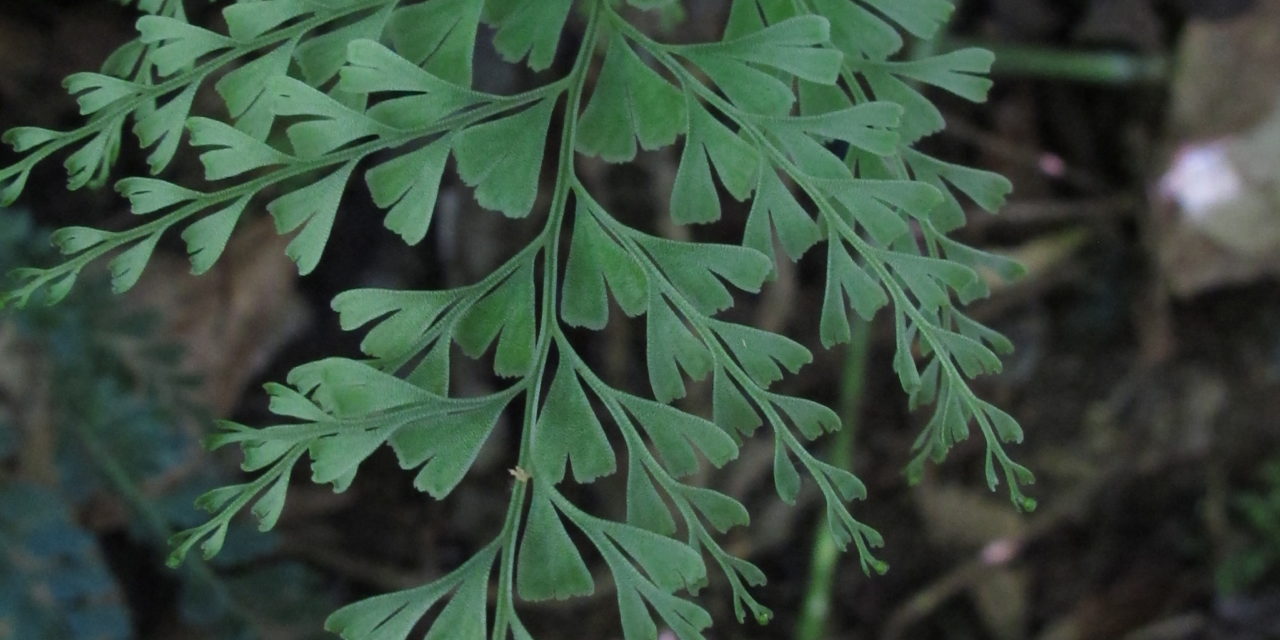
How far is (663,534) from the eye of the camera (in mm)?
1227

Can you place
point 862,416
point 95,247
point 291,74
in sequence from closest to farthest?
point 95,247
point 291,74
point 862,416

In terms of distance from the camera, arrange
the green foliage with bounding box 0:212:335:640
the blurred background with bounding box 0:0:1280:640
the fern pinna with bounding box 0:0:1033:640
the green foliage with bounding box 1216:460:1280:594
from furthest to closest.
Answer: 1. the green foliage with bounding box 1216:460:1280:594
2. the blurred background with bounding box 0:0:1280:640
3. the green foliage with bounding box 0:212:335:640
4. the fern pinna with bounding box 0:0:1033:640

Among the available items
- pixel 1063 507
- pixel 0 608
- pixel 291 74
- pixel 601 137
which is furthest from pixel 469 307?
pixel 1063 507

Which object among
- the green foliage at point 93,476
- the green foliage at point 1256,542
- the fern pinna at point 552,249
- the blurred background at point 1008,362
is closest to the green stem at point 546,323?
the fern pinna at point 552,249

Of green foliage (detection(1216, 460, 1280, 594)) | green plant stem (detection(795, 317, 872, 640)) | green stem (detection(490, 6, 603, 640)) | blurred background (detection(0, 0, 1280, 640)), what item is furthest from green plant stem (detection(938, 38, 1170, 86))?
green stem (detection(490, 6, 603, 640))

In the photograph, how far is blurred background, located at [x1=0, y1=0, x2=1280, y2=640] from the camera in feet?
7.52

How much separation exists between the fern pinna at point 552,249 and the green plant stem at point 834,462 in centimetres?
105

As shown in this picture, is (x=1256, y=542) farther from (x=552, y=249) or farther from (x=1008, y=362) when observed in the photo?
(x=552, y=249)

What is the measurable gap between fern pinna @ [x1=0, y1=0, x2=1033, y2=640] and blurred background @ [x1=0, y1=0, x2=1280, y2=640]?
3.35 ft

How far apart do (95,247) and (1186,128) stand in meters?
2.34

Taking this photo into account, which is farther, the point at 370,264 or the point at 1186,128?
the point at 1186,128

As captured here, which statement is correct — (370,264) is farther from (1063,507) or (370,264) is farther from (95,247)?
(1063,507)

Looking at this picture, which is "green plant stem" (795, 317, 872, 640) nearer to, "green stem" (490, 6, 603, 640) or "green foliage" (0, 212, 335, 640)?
"green foliage" (0, 212, 335, 640)

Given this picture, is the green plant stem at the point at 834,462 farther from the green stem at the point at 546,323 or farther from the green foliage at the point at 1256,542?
the green stem at the point at 546,323
